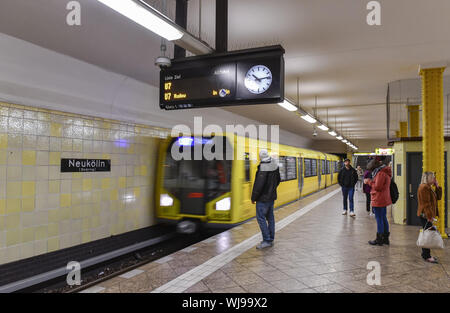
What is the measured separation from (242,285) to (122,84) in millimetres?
5258

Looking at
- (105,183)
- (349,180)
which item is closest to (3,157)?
(105,183)

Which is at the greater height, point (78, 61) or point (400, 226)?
point (78, 61)

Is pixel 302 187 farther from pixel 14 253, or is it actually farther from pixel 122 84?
pixel 14 253

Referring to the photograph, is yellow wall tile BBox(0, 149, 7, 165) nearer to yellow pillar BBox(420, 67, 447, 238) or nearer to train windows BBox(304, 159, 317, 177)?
yellow pillar BBox(420, 67, 447, 238)

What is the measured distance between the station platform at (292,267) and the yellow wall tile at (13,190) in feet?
7.52

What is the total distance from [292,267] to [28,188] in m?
4.51

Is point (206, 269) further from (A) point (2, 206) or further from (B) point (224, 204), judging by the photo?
(A) point (2, 206)

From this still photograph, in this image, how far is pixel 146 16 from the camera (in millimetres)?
3004

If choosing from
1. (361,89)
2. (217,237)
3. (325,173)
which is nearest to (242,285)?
(217,237)

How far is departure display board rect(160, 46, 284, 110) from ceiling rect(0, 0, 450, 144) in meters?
0.75

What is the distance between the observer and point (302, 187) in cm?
1394

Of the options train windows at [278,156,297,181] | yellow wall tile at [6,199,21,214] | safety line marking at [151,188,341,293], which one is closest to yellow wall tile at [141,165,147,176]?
yellow wall tile at [6,199,21,214]

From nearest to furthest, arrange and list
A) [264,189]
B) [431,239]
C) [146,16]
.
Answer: [146,16] < [431,239] < [264,189]

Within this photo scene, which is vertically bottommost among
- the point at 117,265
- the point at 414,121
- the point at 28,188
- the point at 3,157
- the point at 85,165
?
the point at 117,265
